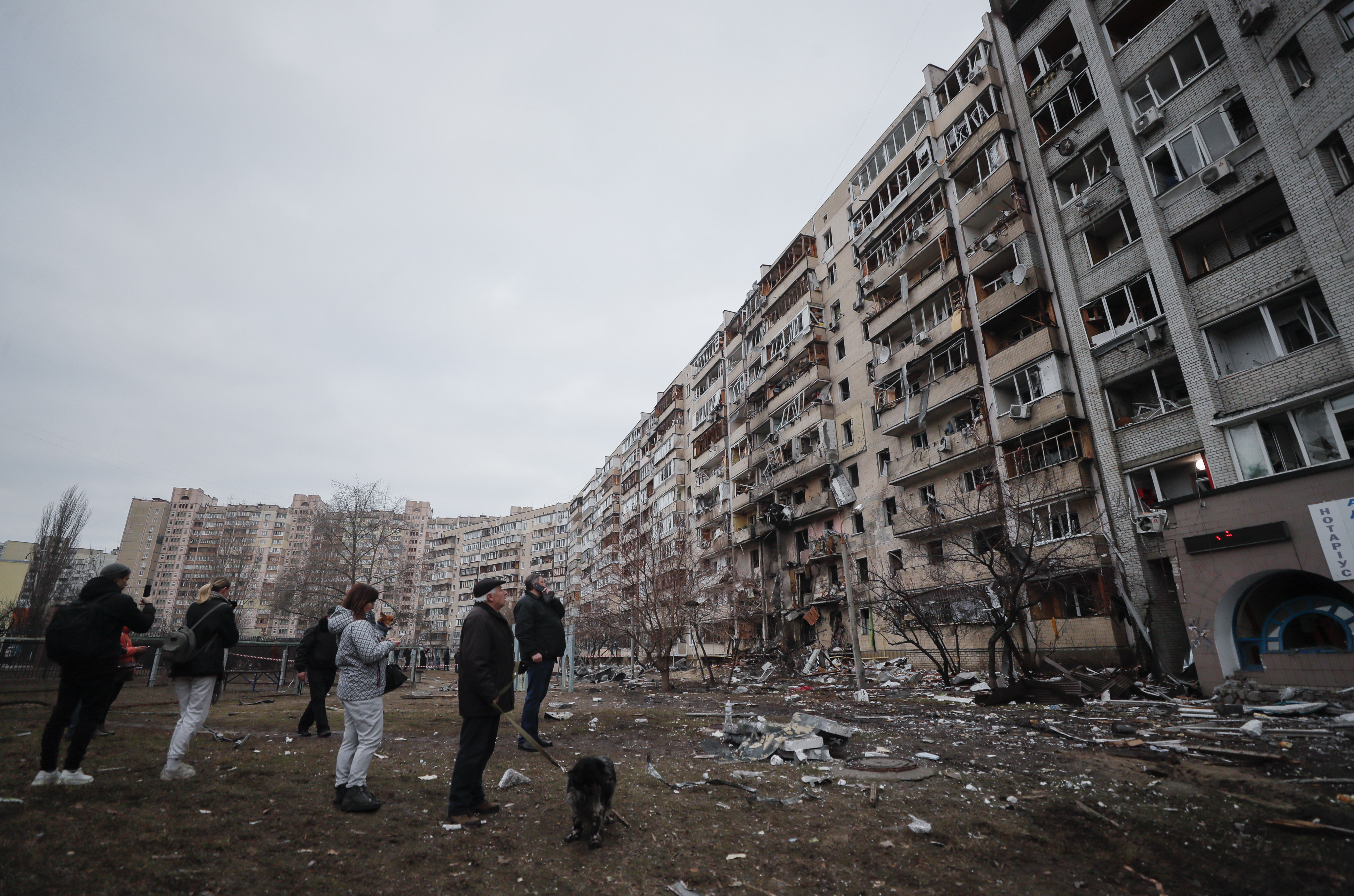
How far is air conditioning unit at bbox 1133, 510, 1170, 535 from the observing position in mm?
17609

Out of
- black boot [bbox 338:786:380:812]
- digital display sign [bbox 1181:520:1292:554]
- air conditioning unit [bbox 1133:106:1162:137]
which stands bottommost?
black boot [bbox 338:786:380:812]

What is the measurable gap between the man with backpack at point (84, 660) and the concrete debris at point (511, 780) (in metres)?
3.47

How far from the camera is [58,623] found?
5527mm

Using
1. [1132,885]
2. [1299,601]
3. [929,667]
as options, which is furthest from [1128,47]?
[1132,885]

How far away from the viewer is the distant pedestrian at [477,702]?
16.4 feet

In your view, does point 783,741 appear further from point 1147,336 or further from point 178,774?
point 1147,336

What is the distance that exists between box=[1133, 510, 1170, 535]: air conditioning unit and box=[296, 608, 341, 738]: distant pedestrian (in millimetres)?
20455

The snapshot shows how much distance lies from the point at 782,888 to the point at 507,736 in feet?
21.6

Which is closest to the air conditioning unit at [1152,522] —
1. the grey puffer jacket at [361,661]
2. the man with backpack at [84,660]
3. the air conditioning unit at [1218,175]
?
the air conditioning unit at [1218,175]

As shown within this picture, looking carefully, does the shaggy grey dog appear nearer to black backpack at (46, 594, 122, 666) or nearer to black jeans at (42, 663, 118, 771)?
black jeans at (42, 663, 118, 771)

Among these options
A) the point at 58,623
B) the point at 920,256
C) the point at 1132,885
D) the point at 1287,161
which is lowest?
the point at 1132,885

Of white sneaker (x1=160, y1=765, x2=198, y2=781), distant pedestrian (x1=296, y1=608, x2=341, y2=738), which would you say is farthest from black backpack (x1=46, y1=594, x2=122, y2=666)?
distant pedestrian (x1=296, y1=608, x2=341, y2=738)

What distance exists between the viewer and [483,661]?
5.21 m

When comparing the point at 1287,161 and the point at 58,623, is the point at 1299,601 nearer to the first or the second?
the point at 1287,161
